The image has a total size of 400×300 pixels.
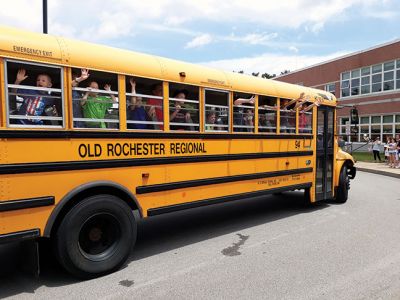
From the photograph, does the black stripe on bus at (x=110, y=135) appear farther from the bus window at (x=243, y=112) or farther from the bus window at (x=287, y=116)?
the bus window at (x=287, y=116)

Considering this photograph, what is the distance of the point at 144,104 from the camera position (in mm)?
4355

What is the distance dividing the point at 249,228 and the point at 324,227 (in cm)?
126

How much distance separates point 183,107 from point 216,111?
62 cm

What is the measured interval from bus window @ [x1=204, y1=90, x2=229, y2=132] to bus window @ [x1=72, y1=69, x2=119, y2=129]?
145 cm

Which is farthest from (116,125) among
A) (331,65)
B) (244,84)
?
(331,65)

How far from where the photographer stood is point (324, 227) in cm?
600

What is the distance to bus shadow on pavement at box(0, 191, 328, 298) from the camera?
3.82 meters

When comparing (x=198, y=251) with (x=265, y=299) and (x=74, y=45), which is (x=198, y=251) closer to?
(x=265, y=299)

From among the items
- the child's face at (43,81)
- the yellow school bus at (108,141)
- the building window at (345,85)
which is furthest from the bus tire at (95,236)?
the building window at (345,85)

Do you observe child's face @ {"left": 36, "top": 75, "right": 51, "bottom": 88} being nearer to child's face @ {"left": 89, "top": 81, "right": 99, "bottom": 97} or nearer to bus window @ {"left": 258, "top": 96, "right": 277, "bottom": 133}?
child's face @ {"left": 89, "top": 81, "right": 99, "bottom": 97}

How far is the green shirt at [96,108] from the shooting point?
3895 millimetres

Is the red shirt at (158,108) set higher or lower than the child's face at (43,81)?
lower

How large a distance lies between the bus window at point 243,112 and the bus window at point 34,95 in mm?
Answer: 2654

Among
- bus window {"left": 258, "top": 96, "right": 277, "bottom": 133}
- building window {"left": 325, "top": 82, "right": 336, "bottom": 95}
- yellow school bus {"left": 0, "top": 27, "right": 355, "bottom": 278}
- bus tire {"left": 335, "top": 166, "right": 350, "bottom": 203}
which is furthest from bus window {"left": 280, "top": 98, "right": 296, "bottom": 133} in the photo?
building window {"left": 325, "top": 82, "right": 336, "bottom": 95}
